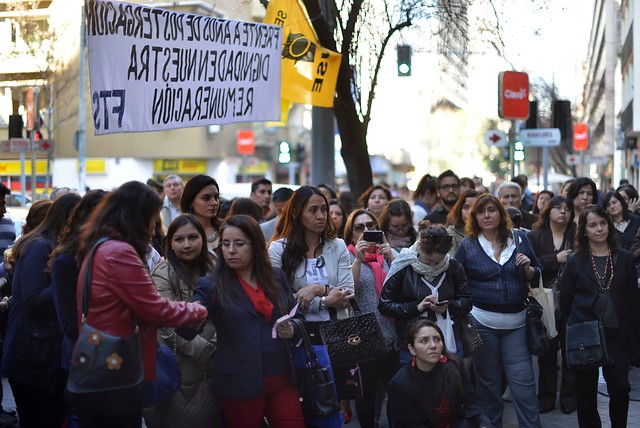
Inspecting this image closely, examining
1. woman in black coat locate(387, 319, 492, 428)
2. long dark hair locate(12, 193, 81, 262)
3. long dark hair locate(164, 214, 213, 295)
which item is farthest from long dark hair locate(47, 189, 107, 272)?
woman in black coat locate(387, 319, 492, 428)

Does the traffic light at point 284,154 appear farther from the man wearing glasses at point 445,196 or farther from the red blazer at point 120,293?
the red blazer at point 120,293

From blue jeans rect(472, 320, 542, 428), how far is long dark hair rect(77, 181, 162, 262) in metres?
3.56

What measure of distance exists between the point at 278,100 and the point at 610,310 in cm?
366

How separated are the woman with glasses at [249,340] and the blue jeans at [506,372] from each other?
2.45 metres

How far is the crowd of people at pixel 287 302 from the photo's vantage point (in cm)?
508

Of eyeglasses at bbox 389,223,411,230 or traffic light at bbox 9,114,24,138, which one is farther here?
traffic light at bbox 9,114,24,138

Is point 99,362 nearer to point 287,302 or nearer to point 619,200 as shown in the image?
point 287,302

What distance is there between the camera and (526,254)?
8.04 m

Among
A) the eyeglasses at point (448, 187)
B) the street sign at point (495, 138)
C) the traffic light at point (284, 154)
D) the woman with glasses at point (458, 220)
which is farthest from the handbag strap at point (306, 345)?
the street sign at point (495, 138)

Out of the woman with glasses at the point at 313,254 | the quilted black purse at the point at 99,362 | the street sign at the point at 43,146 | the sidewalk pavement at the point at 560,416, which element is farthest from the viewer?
the street sign at the point at 43,146

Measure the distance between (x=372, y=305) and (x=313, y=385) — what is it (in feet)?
7.60

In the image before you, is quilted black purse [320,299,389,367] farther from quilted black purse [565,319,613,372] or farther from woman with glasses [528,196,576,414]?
woman with glasses [528,196,576,414]

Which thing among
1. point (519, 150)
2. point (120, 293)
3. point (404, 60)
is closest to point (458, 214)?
point (120, 293)

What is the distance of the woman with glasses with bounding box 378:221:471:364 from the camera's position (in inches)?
288
